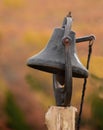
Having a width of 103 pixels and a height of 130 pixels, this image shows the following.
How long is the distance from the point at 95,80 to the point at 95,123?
1.02 ft

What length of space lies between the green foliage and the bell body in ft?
4.80

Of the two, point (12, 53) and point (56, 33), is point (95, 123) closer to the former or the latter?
point (12, 53)

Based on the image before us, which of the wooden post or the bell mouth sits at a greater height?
the bell mouth

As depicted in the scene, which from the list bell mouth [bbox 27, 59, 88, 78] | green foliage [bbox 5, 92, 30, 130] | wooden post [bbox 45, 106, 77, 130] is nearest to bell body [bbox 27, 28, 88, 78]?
bell mouth [bbox 27, 59, 88, 78]

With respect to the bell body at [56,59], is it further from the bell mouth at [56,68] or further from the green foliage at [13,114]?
the green foliage at [13,114]

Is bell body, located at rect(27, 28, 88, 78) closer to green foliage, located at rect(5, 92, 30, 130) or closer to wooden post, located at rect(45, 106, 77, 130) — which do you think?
wooden post, located at rect(45, 106, 77, 130)

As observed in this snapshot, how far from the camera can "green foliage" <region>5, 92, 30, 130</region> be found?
340cm

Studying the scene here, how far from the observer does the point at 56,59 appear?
6.12 feet

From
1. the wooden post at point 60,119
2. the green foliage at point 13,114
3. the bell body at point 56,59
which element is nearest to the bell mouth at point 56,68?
the bell body at point 56,59

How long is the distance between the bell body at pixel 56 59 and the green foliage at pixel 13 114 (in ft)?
4.80

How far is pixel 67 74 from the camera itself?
1.79 m

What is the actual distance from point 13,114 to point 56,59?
1.63 meters

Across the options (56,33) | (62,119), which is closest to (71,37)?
(56,33)

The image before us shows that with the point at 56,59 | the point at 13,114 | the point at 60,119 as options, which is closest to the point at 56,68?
the point at 56,59
